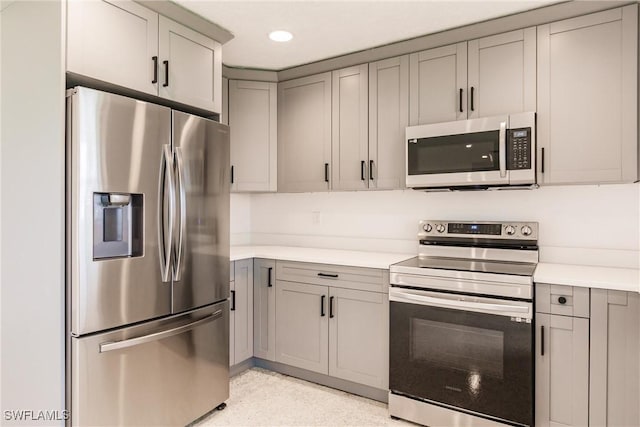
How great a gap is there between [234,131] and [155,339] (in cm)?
177

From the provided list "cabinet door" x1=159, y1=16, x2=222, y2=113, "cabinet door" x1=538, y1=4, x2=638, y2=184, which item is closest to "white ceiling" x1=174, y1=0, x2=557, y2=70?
"cabinet door" x1=159, y1=16, x2=222, y2=113

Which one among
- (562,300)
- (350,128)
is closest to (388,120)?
(350,128)

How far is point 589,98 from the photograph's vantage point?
2.19 meters

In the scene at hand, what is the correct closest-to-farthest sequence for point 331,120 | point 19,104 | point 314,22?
1. point 19,104
2. point 314,22
3. point 331,120

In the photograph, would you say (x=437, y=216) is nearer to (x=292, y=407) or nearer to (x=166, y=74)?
(x=292, y=407)

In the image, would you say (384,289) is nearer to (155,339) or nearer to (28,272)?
(155,339)

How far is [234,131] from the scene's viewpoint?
3.23 m

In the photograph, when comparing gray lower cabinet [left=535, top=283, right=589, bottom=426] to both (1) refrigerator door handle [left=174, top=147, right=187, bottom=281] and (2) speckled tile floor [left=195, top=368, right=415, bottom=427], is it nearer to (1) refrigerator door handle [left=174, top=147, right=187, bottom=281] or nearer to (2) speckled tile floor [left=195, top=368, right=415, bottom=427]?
(2) speckled tile floor [left=195, top=368, right=415, bottom=427]

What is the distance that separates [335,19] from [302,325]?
2014mm

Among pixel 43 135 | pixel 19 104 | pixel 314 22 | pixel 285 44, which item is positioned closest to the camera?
pixel 43 135

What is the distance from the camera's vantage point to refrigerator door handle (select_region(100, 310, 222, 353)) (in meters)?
1.85

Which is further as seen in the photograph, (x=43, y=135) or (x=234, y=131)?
(x=234, y=131)

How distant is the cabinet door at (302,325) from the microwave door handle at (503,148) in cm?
134

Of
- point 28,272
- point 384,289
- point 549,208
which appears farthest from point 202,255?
point 549,208
